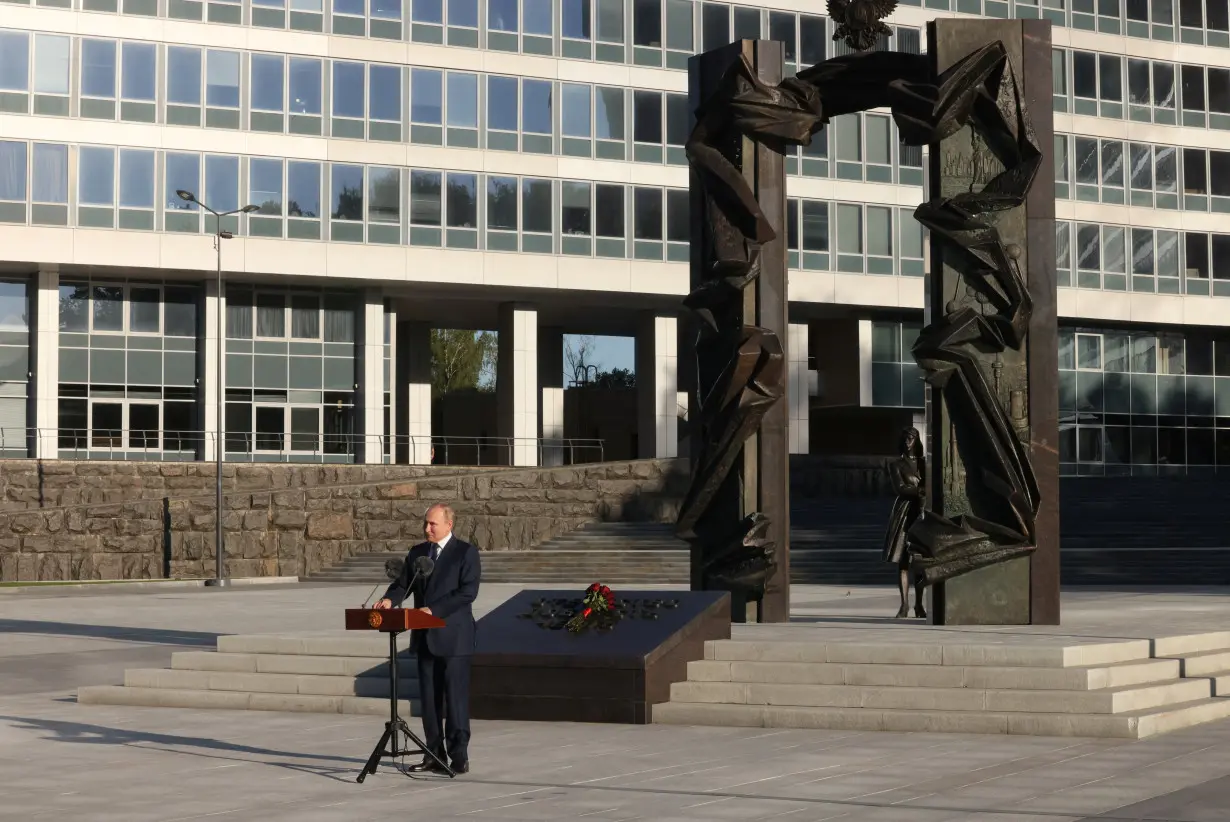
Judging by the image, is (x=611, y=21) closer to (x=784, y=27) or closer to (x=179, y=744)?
(x=784, y=27)

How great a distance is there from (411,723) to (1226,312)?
161 feet

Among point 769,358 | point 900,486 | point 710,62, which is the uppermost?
point 710,62

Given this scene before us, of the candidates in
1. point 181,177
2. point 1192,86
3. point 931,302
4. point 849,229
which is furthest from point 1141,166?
point 931,302

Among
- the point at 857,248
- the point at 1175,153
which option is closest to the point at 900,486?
the point at 857,248

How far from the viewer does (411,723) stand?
1423 cm

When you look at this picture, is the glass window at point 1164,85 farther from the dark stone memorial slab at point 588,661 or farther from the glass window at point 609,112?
the dark stone memorial slab at point 588,661

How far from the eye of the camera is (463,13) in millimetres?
49156

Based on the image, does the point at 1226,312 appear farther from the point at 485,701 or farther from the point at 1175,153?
the point at 485,701

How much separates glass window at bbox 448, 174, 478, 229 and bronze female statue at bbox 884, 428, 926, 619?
30.3 m

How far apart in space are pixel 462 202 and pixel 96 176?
378 inches

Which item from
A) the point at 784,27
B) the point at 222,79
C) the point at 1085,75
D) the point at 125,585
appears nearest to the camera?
the point at 125,585

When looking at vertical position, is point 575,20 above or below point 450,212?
above

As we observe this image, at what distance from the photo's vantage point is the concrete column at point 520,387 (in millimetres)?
51062

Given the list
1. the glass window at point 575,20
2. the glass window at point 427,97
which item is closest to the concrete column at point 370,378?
the glass window at point 427,97
